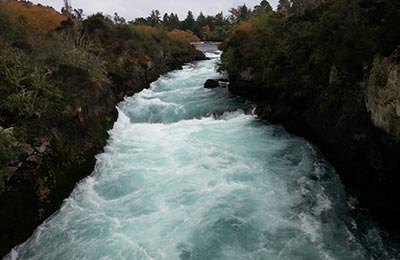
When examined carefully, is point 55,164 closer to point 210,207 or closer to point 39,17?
point 210,207

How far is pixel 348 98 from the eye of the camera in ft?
42.9

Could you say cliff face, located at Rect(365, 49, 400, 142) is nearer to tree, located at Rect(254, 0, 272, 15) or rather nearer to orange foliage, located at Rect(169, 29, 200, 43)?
orange foliage, located at Rect(169, 29, 200, 43)

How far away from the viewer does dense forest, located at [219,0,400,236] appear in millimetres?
9883

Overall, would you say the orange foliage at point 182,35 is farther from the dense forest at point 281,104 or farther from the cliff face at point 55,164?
the cliff face at point 55,164

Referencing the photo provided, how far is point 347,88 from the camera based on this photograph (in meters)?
13.3

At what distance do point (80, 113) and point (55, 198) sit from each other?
4.86m

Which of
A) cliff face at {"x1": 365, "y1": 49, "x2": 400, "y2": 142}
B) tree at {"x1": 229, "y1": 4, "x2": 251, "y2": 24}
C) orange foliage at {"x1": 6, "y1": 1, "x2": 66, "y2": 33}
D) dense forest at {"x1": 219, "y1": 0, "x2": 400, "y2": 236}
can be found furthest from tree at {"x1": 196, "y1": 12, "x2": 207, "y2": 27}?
cliff face at {"x1": 365, "y1": 49, "x2": 400, "y2": 142}

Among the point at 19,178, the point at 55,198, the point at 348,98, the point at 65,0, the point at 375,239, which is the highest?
the point at 65,0

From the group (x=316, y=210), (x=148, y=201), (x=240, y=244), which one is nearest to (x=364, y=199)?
(x=316, y=210)

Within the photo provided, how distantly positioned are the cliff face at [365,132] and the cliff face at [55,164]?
9.76m

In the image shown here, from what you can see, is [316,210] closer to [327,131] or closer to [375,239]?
[375,239]

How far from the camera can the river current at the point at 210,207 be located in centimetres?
942

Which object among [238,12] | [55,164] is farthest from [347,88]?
[238,12]

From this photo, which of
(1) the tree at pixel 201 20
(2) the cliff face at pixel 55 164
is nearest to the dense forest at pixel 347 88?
(2) the cliff face at pixel 55 164
